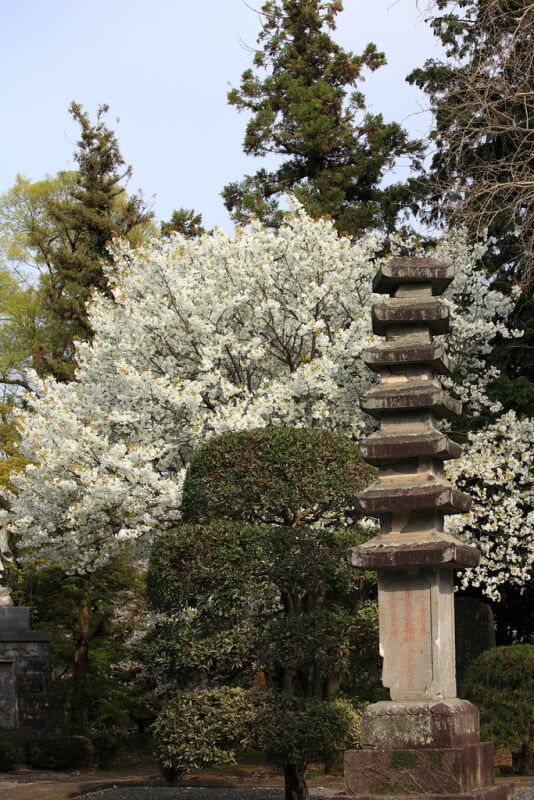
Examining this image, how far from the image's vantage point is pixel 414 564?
862 cm

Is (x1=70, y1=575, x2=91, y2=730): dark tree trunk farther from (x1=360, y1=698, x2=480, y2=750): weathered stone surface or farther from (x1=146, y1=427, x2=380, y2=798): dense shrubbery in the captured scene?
(x1=360, y1=698, x2=480, y2=750): weathered stone surface

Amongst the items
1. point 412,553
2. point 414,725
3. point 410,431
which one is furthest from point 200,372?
point 414,725

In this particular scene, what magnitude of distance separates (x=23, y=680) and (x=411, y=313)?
13.5 m

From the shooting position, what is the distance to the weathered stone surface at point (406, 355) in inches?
369

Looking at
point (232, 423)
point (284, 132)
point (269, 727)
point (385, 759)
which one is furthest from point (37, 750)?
point (284, 132)

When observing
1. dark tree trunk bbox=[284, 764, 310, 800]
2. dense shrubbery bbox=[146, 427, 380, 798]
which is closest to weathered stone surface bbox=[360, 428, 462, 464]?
dense shrubbery bbox=[146, 427, 380, 798]

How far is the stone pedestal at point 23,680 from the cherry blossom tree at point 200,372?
1.62 metres

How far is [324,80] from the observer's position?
93.8ft

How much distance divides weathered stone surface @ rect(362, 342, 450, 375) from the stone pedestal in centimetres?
1275

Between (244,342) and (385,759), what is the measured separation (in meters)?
12.1

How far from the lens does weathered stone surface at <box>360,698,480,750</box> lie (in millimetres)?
8258

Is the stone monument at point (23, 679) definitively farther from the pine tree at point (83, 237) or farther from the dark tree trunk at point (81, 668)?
the pine tree at point (83, 237)

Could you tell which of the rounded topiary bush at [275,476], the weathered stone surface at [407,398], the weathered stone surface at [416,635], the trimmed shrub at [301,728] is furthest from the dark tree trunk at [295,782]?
the weathered stone surface at [407,398]

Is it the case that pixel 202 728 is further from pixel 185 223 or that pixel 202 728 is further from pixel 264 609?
pixel 185 223
